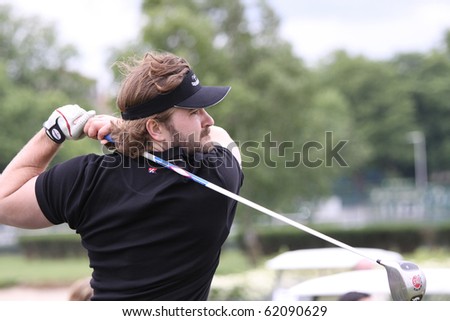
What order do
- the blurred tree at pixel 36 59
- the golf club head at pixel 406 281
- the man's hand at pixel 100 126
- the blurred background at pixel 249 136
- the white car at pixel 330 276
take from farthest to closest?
the blurred tree at pixel 36 59 < the blurred background at pixel 249 136 < the white car at pixel 330 276 < the man's hand at pixel 100 126 < the golf club head at pixel 406 281

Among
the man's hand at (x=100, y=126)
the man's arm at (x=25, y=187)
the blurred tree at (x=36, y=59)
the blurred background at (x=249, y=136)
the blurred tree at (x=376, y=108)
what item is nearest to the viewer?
the man's arm at (x=25, y=187)

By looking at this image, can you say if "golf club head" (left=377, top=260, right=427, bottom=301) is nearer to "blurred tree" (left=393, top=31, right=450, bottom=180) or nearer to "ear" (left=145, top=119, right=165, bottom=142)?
"ear" (left=145, top=119, right=165, bottom=142)

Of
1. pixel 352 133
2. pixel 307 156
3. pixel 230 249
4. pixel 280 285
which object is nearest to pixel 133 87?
pixel 280 285

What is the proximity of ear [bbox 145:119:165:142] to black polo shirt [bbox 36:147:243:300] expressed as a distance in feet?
0.22

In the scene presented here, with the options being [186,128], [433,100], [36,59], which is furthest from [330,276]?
[433,100]

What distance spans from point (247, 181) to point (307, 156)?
2.37 meters

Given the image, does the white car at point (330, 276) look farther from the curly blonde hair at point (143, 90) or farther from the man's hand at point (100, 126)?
the man's hand at point (100, 126)

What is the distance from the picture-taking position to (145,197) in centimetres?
289

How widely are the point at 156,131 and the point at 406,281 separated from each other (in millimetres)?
1099

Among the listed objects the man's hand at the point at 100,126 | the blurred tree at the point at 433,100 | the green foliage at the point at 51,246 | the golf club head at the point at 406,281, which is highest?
the blurred tree at the point at 433,100

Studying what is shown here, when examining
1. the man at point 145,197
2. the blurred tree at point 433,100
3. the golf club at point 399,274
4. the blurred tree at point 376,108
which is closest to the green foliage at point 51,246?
the man at point 145,197

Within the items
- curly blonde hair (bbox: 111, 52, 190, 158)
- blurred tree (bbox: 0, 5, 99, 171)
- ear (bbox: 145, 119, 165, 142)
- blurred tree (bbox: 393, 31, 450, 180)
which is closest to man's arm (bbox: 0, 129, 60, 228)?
curly blonde hair (bbox: 111, 52, 190, 158)

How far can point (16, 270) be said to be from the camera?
31.6 meters

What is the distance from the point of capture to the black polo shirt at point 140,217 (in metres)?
2.90
